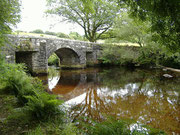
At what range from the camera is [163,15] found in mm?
1689

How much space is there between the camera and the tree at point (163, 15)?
1584 mm

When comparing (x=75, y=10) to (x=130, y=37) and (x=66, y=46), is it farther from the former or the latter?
(x=130, y=37)

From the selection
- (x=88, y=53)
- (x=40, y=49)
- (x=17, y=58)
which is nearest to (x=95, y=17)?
(x=88, y=53)

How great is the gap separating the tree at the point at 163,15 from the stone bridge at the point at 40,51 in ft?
20.5

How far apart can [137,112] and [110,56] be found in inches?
514

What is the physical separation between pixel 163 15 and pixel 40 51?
401 inches

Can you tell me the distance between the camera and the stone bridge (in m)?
9.07

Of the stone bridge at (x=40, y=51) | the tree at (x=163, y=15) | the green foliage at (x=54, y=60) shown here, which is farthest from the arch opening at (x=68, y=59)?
the tree at (x=163, y=15)

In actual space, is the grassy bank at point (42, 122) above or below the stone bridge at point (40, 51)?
below

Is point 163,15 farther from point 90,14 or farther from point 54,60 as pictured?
point 54,60

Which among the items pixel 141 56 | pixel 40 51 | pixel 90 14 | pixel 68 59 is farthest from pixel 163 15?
pixel 90 14

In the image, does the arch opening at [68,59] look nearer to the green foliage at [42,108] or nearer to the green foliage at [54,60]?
the green foliage at [54,60]

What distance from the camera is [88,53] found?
17.2 m

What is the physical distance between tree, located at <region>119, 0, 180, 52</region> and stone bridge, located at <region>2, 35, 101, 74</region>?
246 inches
